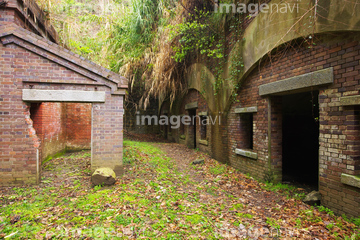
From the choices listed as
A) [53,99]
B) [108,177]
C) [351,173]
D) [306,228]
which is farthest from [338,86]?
[53,99]

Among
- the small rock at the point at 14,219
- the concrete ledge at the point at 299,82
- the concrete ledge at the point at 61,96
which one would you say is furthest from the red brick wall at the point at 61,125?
the concrete ledge at the point at 299,82

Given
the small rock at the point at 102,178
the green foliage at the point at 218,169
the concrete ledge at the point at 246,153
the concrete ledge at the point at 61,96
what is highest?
the concrete ledge at the point at 61,96

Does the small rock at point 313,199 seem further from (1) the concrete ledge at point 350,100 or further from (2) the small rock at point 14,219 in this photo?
(2) the small rock at point 14,219

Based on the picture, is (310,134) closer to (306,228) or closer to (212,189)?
(212,189)

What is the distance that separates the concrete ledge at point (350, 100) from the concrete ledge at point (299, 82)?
0.45 metres

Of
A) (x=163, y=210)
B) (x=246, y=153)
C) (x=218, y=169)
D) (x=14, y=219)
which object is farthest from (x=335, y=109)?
(x=14, y=219)

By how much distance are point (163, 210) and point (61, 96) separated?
4.16 metres

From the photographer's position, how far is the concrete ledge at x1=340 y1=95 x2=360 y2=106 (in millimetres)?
3633

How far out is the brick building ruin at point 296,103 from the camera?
385cm

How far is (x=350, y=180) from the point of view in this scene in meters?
3.76

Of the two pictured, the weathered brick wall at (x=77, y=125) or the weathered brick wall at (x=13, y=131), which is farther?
the weathered brick wall at (x=77, y=125)

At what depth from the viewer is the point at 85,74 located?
20.0 feet

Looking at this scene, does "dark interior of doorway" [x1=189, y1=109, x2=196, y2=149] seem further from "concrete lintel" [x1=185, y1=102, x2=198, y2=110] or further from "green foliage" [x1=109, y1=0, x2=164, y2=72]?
"green foliage" [x1=109, y1=0, x2=164, y2=72]

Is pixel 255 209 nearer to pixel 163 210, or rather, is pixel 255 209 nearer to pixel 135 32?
pixel 163 210
